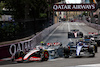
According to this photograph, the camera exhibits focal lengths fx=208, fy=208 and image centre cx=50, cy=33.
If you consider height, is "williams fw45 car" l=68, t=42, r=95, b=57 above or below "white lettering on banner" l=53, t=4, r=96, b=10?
below

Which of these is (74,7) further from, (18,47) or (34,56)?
(34,56)

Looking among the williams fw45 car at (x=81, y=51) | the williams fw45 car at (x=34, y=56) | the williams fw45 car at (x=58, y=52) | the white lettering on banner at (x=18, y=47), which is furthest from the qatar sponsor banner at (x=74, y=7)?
the williams fw45 car at (x=34, y=56)

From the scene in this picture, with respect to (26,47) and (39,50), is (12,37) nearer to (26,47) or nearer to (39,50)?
(26,47)

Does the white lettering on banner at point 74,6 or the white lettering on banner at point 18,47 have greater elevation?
the white lettering on banner at point 74,6

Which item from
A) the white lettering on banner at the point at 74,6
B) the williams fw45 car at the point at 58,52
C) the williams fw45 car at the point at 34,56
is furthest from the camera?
the white lettering on banner at the point at 74,6

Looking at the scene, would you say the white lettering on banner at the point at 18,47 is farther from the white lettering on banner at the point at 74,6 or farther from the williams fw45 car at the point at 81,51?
the white lettering on banner at the point at 74,6

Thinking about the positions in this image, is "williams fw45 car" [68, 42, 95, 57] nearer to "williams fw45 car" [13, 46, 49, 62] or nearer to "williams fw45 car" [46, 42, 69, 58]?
"williams fw45 car" [46, 42, 69, 58]

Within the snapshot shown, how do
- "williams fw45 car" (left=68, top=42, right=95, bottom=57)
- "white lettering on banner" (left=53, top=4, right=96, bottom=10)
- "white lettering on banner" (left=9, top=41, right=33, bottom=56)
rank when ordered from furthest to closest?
"white lettering on banner" (left=53, top=4, right=96, bottom=10) < "white lettering on banner" (left=9, top=41, right=33, bottom=56) < "williams fw45 car" (left=68, top=42, right=95, bottom=57)

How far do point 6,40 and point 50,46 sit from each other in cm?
548

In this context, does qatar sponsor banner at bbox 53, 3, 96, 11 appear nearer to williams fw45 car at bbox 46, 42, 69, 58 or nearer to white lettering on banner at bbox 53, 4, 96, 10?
white lettering on banner at bbox 53, 4, 96, 10

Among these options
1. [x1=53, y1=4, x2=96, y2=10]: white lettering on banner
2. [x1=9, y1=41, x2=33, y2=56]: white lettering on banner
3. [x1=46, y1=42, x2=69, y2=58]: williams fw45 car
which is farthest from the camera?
[x1=53, y1=4, x2=96, y2=10]: white lettering on banner

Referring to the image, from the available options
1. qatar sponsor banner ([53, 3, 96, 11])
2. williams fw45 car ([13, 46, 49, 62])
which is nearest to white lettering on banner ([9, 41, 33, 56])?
williams fw45 car ([13, 46, 49, 62])

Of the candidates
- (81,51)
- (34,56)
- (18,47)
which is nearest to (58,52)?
(81,51)

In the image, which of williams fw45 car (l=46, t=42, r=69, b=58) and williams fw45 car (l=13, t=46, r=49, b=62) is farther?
williams fw45 car (l=46, t=42, r=69, b=58)
